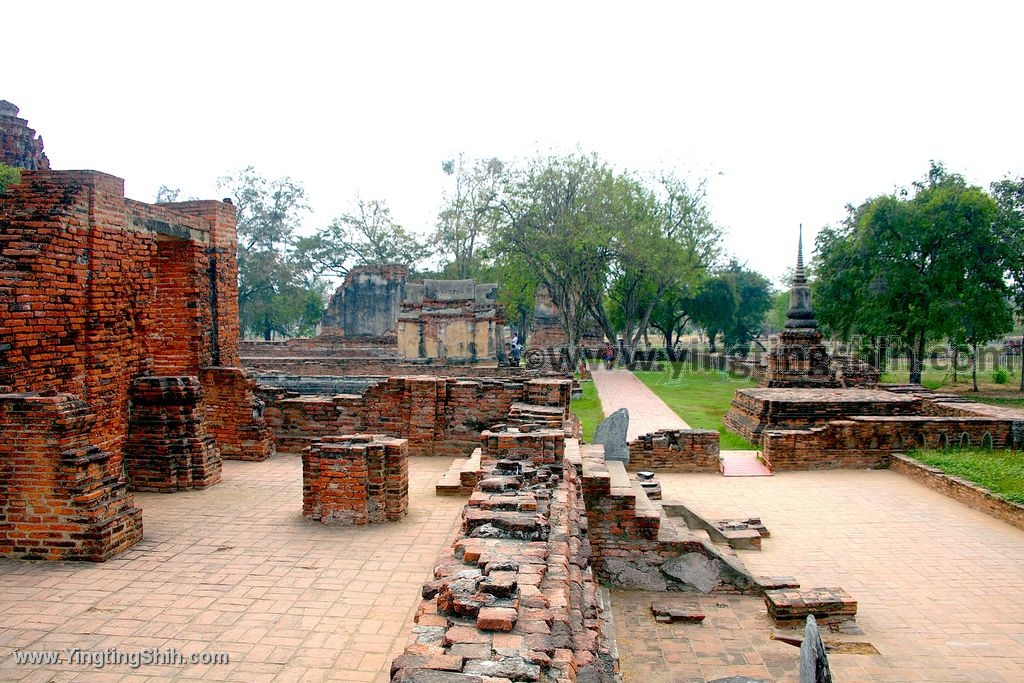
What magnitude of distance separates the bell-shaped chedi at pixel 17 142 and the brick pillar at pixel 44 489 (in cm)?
1506

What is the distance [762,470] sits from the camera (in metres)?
12.1

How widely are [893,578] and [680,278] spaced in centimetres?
2186

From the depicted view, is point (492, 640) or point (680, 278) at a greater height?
point (680, 278)

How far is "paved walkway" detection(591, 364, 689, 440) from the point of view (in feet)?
52.2

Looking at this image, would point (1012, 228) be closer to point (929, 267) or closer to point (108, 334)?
point (929, 267)

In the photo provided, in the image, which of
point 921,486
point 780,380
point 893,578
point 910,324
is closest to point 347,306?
point 780,380

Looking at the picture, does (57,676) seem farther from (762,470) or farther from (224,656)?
(762,470)

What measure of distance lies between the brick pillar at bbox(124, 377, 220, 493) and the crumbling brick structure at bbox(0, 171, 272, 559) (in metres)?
0.02

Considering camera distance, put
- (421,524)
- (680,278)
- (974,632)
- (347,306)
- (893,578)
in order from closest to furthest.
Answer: (974,632) → (421,524) → (893,578) → (680,278) → (347,306)

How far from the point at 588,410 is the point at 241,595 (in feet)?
47.7

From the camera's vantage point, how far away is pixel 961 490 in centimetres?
966

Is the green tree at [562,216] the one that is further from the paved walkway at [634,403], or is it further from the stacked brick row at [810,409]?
the stacked brick row at [810,409]

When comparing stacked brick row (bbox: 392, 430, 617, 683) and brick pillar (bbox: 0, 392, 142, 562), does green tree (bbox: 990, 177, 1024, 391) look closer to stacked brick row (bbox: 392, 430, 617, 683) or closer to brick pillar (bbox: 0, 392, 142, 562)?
stacked brick row (bbox: 392, 430, 617, 683)

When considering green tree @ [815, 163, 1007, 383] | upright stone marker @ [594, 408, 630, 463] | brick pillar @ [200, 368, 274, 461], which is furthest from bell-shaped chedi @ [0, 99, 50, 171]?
green tree @ [815, 163, 1007, 383]
